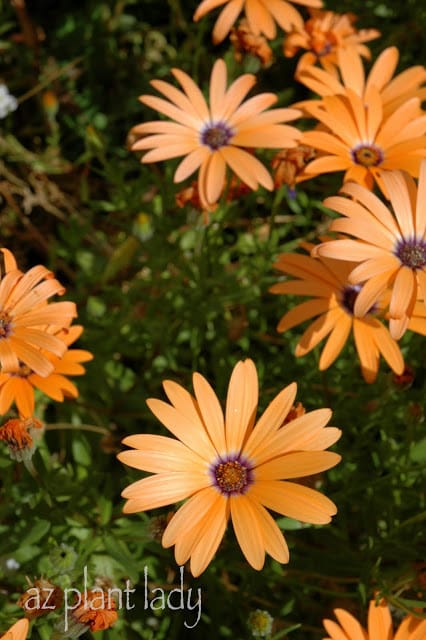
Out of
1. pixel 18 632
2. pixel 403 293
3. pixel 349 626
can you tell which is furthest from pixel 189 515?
pixel 403 293

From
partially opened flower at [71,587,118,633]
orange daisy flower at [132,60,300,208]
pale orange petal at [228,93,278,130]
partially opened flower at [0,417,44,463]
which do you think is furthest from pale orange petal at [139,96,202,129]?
partially opened flower at [71,587,118,633]

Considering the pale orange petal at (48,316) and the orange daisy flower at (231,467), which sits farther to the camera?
the pale orange petal at (48,316)

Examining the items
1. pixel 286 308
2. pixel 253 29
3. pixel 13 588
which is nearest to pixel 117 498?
pixel 13 588

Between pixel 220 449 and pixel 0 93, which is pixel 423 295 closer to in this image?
pixel 220 449

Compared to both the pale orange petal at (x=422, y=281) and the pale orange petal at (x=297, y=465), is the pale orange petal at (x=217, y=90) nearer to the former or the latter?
the pale orange petal at (x=422, y=281)

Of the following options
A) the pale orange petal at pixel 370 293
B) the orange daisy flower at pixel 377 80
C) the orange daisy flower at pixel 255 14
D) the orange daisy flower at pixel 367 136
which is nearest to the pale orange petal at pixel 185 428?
the pale orange petal at pixel 370 293

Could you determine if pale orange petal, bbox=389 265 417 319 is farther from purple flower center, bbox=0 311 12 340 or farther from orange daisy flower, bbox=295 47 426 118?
purple flower center, bbox=0 311 12 340
